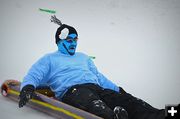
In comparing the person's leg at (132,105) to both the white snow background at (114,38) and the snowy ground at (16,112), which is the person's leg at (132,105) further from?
the white snow background at (114,38)

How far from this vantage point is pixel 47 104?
1.96 metres

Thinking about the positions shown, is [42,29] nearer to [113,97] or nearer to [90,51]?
[90,51]

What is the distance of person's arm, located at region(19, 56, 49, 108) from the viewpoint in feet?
6.09

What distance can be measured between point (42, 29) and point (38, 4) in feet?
1.39

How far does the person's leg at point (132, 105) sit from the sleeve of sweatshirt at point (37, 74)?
0.37 meters

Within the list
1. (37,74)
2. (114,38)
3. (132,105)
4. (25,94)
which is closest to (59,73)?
(37,74)

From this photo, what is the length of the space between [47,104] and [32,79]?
17 cm

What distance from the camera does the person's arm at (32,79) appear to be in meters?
1.86

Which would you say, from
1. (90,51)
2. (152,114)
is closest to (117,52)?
(90,51)

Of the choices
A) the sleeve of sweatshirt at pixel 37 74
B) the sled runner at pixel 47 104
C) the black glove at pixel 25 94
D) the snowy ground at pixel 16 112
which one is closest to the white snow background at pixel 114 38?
the sled runner at pixel 47 104

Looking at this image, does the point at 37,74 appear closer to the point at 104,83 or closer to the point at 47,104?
the point at 47,104

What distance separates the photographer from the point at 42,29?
11.5 feet

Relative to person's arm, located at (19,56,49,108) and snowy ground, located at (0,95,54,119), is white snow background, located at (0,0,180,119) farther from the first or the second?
person's arm, located at (19,56,49,108)

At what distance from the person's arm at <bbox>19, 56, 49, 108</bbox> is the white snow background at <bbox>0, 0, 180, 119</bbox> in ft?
2.41
